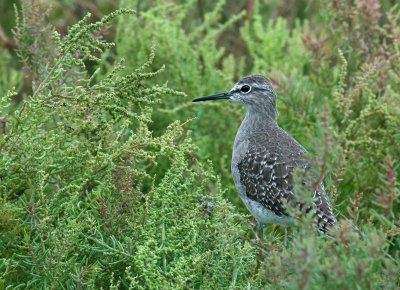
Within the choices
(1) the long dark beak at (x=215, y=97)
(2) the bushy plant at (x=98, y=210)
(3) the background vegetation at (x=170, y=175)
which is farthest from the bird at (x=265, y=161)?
(2) the bushy plant at (x=98, y=210)

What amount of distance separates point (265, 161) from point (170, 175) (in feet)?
5.57

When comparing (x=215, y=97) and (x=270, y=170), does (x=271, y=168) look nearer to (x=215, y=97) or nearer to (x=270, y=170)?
(x=270, y=170)

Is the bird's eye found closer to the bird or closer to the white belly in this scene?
the bird

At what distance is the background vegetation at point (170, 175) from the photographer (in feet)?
12.2

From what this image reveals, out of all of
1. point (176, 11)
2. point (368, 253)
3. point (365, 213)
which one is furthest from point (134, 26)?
point (368, 253)

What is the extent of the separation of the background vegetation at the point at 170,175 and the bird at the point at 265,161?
244 mm

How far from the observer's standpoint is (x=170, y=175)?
4582 mm

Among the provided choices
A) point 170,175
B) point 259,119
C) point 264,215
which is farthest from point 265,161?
point 170,175

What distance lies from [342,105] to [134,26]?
100 inches

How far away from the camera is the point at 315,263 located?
3299 millimetres

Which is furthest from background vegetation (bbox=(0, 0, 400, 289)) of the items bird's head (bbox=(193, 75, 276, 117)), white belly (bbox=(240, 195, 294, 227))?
white belly (bbox=(240, 195, 294, 227))

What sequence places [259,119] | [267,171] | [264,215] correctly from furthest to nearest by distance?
[259,119] → [267,171] → [264,215]

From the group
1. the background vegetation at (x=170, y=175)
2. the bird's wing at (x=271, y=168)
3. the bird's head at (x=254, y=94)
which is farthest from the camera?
the bird's head at (x=254, y=94)

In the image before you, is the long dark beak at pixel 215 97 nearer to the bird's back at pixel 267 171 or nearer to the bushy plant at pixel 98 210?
the bird's back at pixel 267 171
